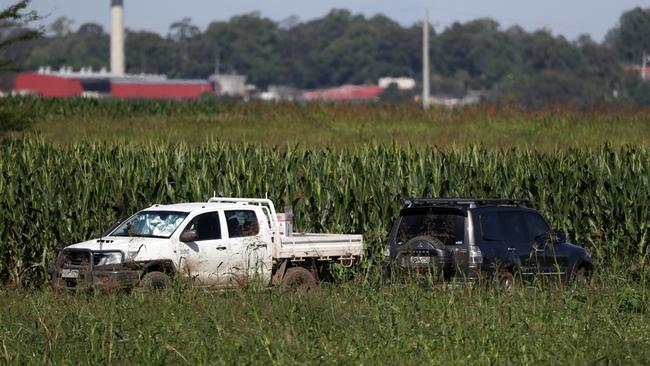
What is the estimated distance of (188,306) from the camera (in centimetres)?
1489

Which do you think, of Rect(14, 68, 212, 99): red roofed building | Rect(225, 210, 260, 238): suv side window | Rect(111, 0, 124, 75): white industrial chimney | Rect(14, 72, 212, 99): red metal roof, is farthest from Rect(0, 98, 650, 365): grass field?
Rect(14, 68, 212, 99): red roofed building

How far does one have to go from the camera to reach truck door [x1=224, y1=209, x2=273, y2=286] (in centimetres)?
1983

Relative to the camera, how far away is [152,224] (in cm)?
1970

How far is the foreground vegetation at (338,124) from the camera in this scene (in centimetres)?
4616

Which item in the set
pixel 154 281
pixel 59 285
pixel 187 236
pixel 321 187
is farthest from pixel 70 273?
pixel 321 187

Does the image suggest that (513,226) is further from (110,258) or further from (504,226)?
(110,258)

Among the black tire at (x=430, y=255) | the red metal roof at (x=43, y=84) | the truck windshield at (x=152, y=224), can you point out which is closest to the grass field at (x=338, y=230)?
the black tire at (x=430, y=255)

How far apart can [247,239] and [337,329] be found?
647 cm

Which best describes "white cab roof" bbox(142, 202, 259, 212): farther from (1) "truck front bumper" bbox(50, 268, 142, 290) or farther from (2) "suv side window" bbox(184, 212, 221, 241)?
(1) "truck front bumper" bbox(50, 268, 142, 290)

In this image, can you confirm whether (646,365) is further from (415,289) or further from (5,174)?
(5,174)

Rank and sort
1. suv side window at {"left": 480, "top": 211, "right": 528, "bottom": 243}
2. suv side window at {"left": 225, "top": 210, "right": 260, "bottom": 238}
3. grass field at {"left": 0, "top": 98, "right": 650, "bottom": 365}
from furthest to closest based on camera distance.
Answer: suv side window at {"left": 225, "top": 210, "right": 260, "bottom": 238} → suv side window at {"left": 480, "top": 211, "right": 528, "bottom": 243} → grass field at {"left": 0, "top": 98, "right": 650, "bottom": 365}

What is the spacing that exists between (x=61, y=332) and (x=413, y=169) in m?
12.4

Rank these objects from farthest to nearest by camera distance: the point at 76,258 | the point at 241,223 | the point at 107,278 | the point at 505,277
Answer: the point at 241,223 → the point at 76,258 → the point at 505,277 → the point at 107,278

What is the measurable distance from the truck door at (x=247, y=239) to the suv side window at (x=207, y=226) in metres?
0.20
